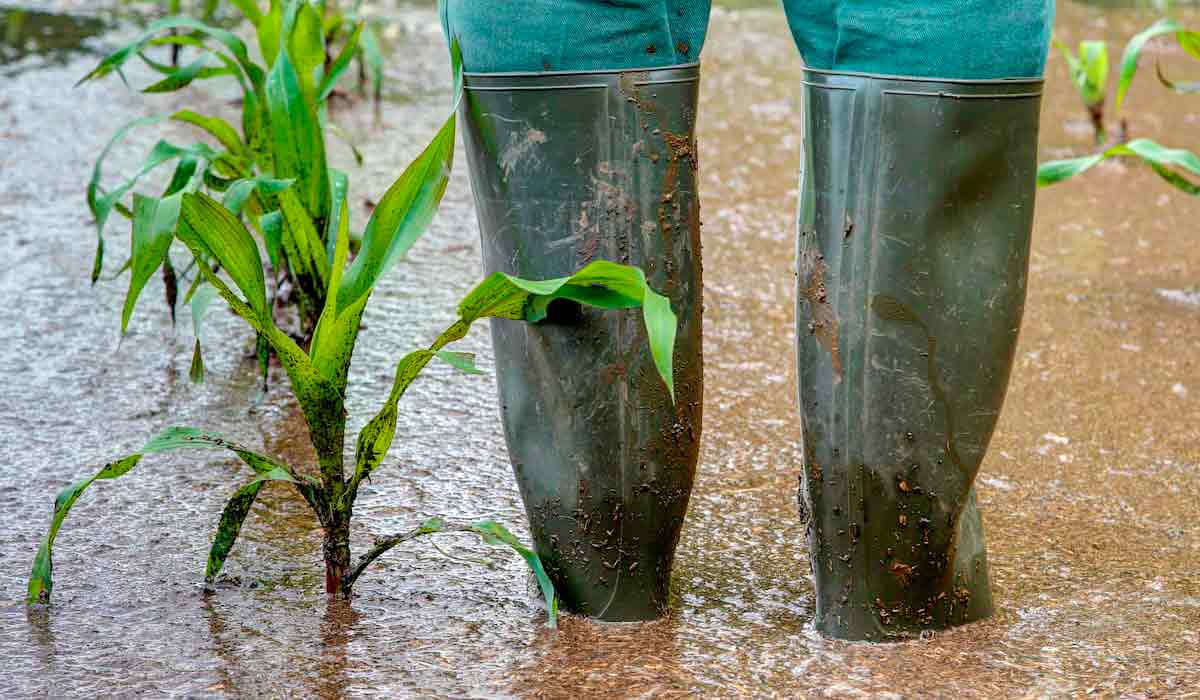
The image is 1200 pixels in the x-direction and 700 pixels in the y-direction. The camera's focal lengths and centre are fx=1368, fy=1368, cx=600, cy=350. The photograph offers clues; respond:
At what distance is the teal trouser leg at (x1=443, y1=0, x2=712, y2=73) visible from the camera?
1178mm

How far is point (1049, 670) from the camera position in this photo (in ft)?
3.91

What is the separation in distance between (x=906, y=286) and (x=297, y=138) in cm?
105

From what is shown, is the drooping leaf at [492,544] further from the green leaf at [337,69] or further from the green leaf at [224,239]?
the green leaf at [337,69]

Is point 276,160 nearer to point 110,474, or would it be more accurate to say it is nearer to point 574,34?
point 110,474

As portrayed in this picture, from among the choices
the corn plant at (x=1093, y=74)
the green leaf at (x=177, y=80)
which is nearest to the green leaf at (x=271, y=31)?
the green leaf at (x=177, y=80)

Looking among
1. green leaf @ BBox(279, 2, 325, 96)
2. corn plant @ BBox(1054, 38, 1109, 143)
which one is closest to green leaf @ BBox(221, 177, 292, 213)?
green leaf @ BBox(279, 2, 325, 96)

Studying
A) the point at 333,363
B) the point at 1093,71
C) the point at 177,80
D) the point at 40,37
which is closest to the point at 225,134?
the point at 177,80

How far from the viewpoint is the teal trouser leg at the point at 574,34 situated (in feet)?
3.86

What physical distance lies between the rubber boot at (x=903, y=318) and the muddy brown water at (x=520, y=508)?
0.08 m

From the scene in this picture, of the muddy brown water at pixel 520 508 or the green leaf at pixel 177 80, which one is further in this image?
the green leaf at pixel 177 80

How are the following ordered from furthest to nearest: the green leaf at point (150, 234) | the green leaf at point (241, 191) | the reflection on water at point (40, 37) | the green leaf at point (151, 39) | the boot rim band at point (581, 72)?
the reflection on water at point (40, 37) → the green leaf at point (151, 39) → the green leaf at point (241, 191) → the green leaf at point (150, 234) → the boot rim band at point (581, 72)

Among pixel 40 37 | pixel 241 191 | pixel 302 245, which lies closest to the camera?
pixel 241 191

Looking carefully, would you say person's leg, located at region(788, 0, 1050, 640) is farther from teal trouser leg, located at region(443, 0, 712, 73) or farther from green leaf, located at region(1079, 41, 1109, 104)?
green leaf, located at region(1079, 41, 1109, 104)

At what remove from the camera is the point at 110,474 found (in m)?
1.27
